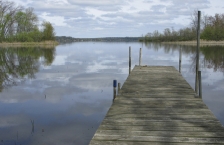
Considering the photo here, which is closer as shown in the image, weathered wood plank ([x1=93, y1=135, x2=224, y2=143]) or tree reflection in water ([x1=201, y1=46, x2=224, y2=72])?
weathered wood plank ([x1=93, y1=135, x2=224, y2=143])

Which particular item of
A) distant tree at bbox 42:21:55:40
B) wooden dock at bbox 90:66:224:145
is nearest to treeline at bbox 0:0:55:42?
distant tree at bbox 42:21:55:40

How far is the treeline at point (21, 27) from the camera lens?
72250mm

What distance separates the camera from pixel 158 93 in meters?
8.63

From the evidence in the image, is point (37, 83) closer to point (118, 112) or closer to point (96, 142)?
point (118, 112)

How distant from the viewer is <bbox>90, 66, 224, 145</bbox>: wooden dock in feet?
14.7

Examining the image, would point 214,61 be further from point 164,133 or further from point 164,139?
point 164,139

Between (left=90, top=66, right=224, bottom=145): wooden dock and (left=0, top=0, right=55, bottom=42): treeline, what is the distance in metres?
70.4

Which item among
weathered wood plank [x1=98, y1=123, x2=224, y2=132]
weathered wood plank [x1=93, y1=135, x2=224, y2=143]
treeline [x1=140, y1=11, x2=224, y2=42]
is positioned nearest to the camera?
weathered wood plank [x1=93, y1=135, x2=224, y2=143]

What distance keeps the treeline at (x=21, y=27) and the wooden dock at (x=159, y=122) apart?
7039cm

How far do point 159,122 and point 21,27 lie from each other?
3179 inches

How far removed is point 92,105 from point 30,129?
301cm

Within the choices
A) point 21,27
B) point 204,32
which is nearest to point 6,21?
point 21,27

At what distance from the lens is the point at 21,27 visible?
79.2 metres

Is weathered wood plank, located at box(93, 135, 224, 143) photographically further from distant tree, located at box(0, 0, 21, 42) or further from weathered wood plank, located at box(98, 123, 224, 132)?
distant tree, located at box(0, 0, 21, 42)
